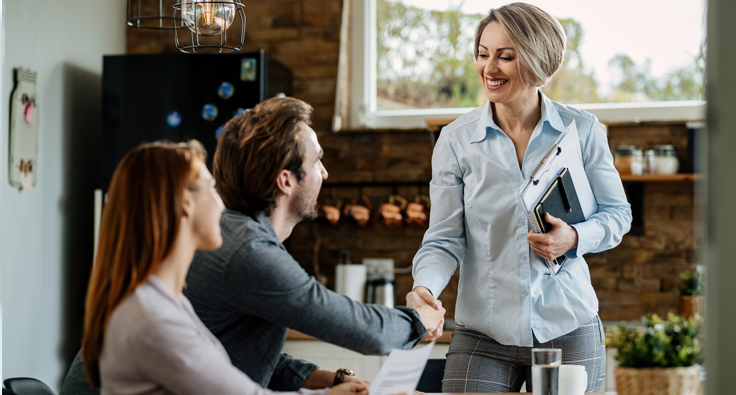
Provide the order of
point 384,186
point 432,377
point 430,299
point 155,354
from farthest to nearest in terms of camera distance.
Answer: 1. point 384,186
2. point 432,377
3. point 430,299
4. point 155,354

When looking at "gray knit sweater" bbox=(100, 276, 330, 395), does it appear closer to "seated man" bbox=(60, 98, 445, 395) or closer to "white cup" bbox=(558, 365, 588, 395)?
"seated man" bbox=(60, 98, 445, 395)

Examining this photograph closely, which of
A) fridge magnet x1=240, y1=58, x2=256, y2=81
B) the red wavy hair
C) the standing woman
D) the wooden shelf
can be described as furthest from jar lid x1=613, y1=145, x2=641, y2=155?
the red wavy hair

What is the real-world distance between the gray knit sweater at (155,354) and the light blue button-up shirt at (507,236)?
832 mm

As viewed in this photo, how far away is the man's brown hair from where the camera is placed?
129 cm

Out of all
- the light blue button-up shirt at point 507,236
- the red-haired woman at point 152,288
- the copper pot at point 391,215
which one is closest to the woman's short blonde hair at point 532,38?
the light blue button-up shirt at point 507,236

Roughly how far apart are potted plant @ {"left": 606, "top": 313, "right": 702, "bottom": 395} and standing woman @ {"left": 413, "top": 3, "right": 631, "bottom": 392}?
0.51 metres

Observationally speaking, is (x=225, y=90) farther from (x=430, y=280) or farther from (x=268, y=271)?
(x=268, y=271)

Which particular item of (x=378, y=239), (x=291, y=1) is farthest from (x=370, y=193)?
(x=291, y=1)

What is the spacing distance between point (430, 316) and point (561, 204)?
45 centimetres

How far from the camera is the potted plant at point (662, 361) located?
1065 mm

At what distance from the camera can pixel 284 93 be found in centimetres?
339

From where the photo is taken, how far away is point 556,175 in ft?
5.26

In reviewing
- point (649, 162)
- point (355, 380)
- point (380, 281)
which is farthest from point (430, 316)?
point (649, 162)

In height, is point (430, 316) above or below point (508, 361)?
above
